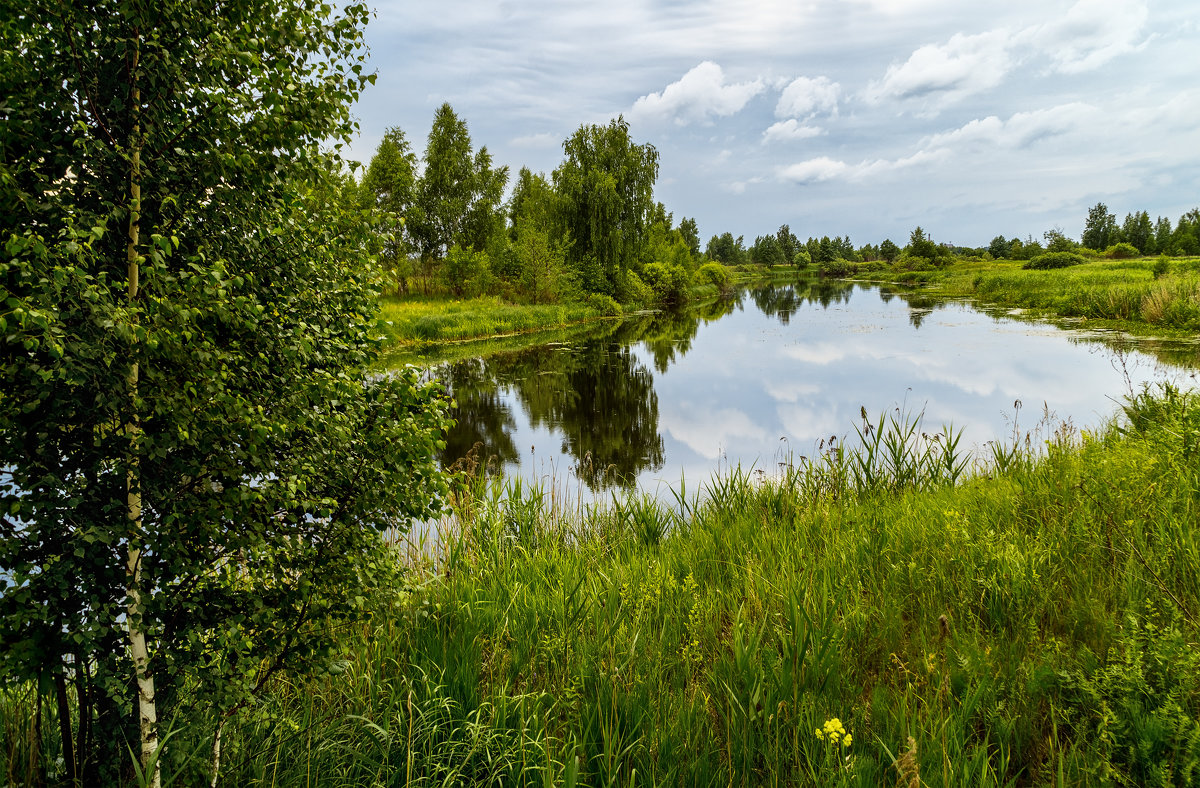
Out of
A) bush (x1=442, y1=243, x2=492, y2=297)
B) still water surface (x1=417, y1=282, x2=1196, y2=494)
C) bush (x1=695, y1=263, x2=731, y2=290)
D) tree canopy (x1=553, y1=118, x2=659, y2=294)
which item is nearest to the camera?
A: still water surface (x1=417, y1=282, x2=1196, y2=494)

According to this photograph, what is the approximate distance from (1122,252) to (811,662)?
7556 centimetres

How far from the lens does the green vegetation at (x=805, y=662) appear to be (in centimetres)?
232

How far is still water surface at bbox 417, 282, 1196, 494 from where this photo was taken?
33.5ft

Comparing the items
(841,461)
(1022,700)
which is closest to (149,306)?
(1022,700)

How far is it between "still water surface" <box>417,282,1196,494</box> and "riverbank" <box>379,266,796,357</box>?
3653mm

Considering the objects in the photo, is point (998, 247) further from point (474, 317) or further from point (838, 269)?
point (474, 317)

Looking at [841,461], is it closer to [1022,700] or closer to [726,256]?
[1022,700]

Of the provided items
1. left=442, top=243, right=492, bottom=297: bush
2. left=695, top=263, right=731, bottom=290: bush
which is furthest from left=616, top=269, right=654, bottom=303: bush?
left=695, top=263, right=731, bottom=290: bush

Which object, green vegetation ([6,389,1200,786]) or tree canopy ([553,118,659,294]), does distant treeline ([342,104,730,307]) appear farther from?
green vegetation ([6,389,1200,786])

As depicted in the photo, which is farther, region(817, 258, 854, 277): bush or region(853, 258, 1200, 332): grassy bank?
region(817, 258, 854, 277): bush

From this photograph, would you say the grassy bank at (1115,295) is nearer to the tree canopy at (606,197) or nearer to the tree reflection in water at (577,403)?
the tree reflection in water at (577,403)

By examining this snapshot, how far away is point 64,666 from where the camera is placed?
193 centimetres

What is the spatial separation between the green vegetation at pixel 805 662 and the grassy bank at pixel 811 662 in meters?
0.02

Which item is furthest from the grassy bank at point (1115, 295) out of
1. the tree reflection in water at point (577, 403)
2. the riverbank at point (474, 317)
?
the riverbank at point (474, 317)
